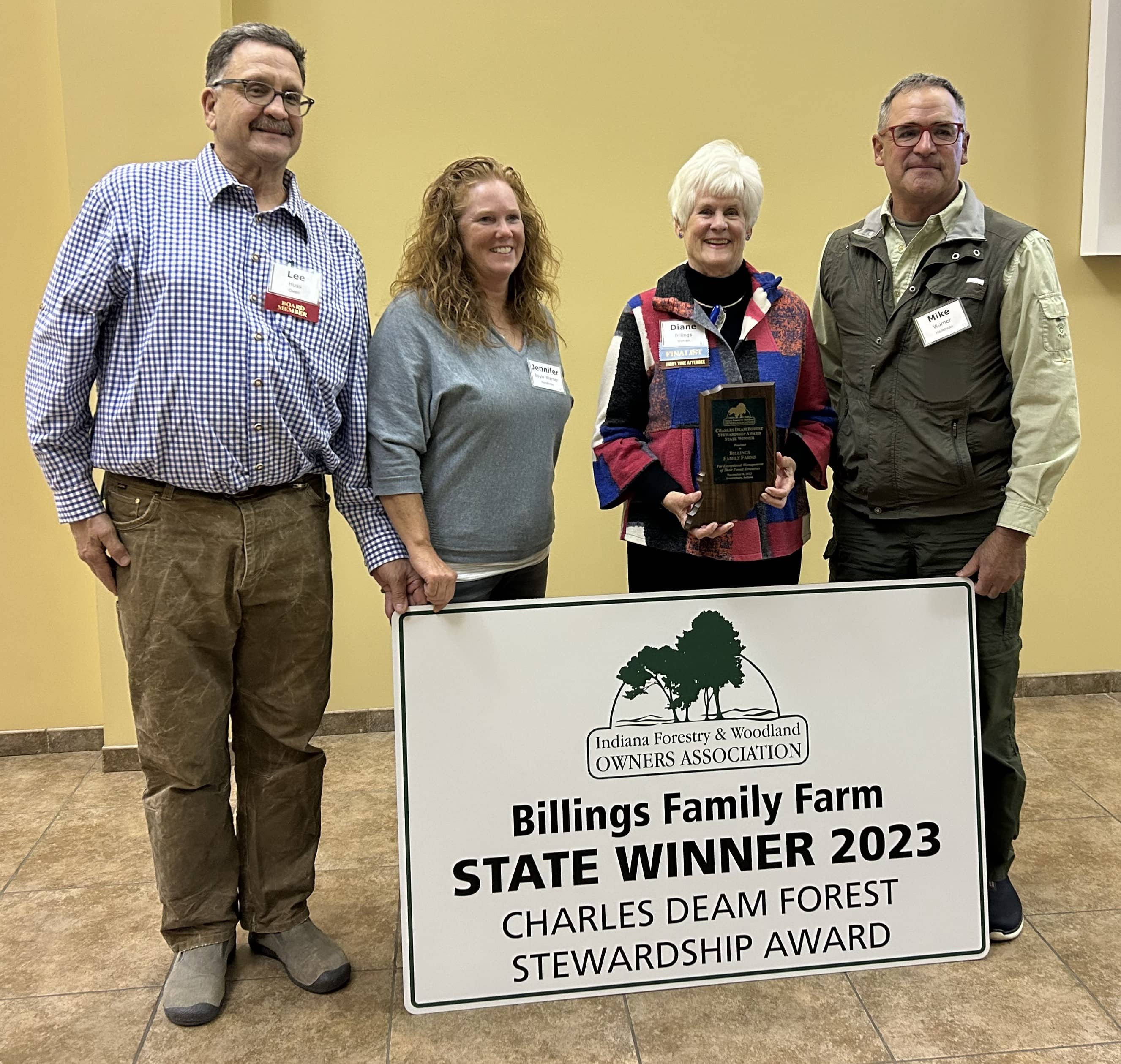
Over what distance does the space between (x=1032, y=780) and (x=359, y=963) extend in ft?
6.51

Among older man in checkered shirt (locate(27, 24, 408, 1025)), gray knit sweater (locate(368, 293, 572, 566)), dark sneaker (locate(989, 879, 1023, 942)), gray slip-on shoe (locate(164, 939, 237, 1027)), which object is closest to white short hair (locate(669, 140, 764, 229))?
gray knit sweater (locate(368, 293, 572, 566))

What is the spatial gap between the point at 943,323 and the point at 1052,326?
0.19 metres

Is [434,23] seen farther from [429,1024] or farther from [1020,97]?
[429,1024]

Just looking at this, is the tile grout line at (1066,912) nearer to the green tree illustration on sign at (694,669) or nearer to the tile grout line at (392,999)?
the green tree illustration on sign at (694,669)

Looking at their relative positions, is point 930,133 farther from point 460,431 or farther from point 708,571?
point 460,431

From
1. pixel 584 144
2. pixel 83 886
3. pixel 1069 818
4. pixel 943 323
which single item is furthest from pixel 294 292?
pixel 1069 818

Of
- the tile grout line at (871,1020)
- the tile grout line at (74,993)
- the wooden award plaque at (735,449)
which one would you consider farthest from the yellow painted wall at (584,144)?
the tile grout line at (871,1020)

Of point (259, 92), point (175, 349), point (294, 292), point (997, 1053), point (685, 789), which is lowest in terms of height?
point (997, 1053)

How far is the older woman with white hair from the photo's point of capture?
2.02 meters

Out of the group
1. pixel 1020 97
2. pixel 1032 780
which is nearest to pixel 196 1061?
pixel 1032 780

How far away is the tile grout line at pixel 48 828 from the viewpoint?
2.51 metres

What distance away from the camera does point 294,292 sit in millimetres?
1860

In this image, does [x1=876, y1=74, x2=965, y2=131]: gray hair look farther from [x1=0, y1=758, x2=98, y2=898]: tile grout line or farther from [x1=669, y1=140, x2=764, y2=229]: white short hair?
[x1=0, y1=758, x2=98, y2=898]: tile grout line

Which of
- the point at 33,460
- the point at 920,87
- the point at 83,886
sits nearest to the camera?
the point at 920,87
